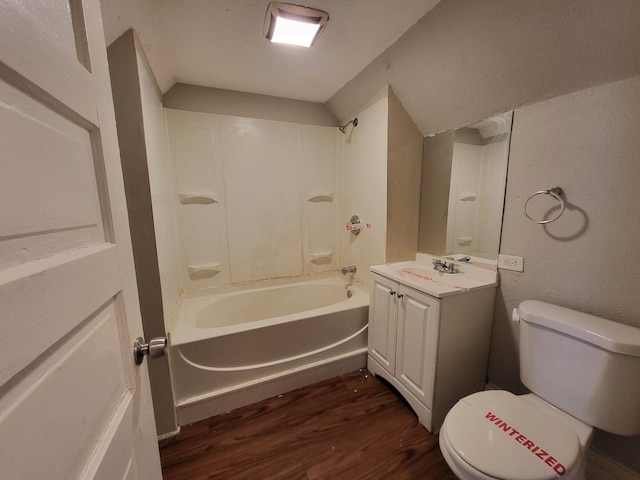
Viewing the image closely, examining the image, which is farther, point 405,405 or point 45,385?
point 405,405

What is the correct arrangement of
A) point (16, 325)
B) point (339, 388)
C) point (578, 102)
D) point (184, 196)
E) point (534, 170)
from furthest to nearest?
point (184, 196)
point (339, 388)
point (534, 170)
point (578, 102)
point (16, 325)

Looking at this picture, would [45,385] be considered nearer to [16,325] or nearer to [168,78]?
[16,325]

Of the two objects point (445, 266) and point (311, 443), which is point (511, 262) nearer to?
point (445, 266)

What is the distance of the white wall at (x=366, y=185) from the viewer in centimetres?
192

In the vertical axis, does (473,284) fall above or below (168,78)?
below

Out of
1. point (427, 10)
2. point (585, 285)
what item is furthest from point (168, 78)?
point (585, 285)

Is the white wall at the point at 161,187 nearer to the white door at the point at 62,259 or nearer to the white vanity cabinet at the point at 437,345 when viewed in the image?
the white door at the point at 62,259

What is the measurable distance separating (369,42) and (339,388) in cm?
226

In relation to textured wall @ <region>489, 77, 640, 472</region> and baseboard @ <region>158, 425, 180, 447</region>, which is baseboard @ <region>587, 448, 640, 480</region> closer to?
textured wall @ <region>489, 77, 640, 472</region>

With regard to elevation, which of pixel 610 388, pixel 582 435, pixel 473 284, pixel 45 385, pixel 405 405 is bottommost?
pixel 405 405

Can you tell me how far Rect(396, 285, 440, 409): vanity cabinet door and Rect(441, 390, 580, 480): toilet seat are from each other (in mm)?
303

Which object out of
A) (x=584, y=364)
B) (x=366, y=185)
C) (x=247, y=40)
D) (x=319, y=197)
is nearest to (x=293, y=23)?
(x=247, y=40)

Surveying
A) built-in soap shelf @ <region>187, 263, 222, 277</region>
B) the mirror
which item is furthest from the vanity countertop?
built-in soap shelf @ <region>187, 263, 222, 277</region>

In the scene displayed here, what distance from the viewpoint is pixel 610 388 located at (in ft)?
3.04
